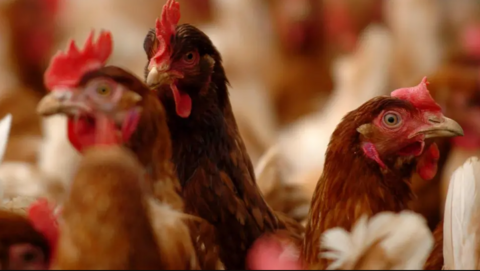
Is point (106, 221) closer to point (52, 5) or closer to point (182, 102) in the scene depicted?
point (182, 102)

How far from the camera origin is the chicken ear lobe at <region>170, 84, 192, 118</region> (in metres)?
1.00

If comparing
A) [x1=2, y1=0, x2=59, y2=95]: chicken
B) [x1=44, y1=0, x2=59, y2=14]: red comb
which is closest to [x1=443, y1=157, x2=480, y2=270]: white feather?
[x1=2, y1=0, x2=59, y2=95]: chicken

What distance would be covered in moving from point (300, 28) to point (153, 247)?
9.35ft

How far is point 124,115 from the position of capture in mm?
825

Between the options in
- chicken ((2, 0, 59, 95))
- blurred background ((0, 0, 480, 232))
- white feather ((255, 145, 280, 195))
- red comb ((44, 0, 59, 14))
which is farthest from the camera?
red comb ((44, 0, 59, 14))

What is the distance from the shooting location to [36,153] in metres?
2.39

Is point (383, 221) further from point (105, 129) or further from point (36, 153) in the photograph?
point (36, 153)

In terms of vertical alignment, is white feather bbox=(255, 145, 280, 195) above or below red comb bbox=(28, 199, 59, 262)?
below

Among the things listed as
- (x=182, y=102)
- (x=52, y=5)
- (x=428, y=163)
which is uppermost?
(x=52, y=5)

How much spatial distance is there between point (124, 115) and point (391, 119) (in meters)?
0.35

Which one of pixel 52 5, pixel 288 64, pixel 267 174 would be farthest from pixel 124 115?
pixel 288 64

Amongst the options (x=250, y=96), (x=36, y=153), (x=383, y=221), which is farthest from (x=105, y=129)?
(x=250, y=96)

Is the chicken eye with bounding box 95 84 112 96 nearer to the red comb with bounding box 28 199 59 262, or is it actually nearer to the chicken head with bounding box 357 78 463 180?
the red comb with bounding box 28 199 59 262

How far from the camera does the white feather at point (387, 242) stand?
808 mm
